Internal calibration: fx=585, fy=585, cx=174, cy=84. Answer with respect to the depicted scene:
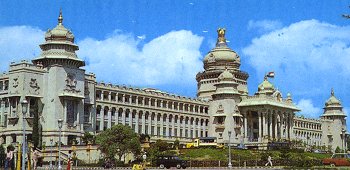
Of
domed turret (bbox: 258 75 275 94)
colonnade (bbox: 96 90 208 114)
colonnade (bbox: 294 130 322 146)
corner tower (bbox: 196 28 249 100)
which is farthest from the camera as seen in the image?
colonnade (bbox: 294 130 322 146)

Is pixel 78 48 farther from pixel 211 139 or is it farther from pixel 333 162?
pixel 333 162

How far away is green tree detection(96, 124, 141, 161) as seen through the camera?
262 feet

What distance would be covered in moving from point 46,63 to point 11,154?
60.5 metres

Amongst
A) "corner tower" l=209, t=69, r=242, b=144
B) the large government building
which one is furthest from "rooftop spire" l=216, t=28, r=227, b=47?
"corner tower" l=209, t=69, r=242, b=144

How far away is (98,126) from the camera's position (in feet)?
365

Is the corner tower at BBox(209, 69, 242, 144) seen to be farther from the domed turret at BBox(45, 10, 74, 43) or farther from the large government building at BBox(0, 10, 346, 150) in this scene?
the domed turret at BBox(45, 10, 74, 43)

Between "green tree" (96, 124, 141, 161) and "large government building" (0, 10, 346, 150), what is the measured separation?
1767cm

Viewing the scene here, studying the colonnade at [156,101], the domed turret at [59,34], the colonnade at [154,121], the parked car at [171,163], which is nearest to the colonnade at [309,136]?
the colonnade at [154,121]

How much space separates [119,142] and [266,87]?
6375cm

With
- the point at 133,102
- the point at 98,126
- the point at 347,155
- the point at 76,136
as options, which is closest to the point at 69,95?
the point at 76,136

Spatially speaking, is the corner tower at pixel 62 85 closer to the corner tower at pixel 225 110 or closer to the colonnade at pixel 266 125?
the corner tower at pixel 225 110

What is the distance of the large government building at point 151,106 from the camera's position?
97.8 metres

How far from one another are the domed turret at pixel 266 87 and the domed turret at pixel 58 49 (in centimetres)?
4907

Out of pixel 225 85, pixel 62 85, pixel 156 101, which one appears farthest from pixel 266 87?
pixel 62 85
